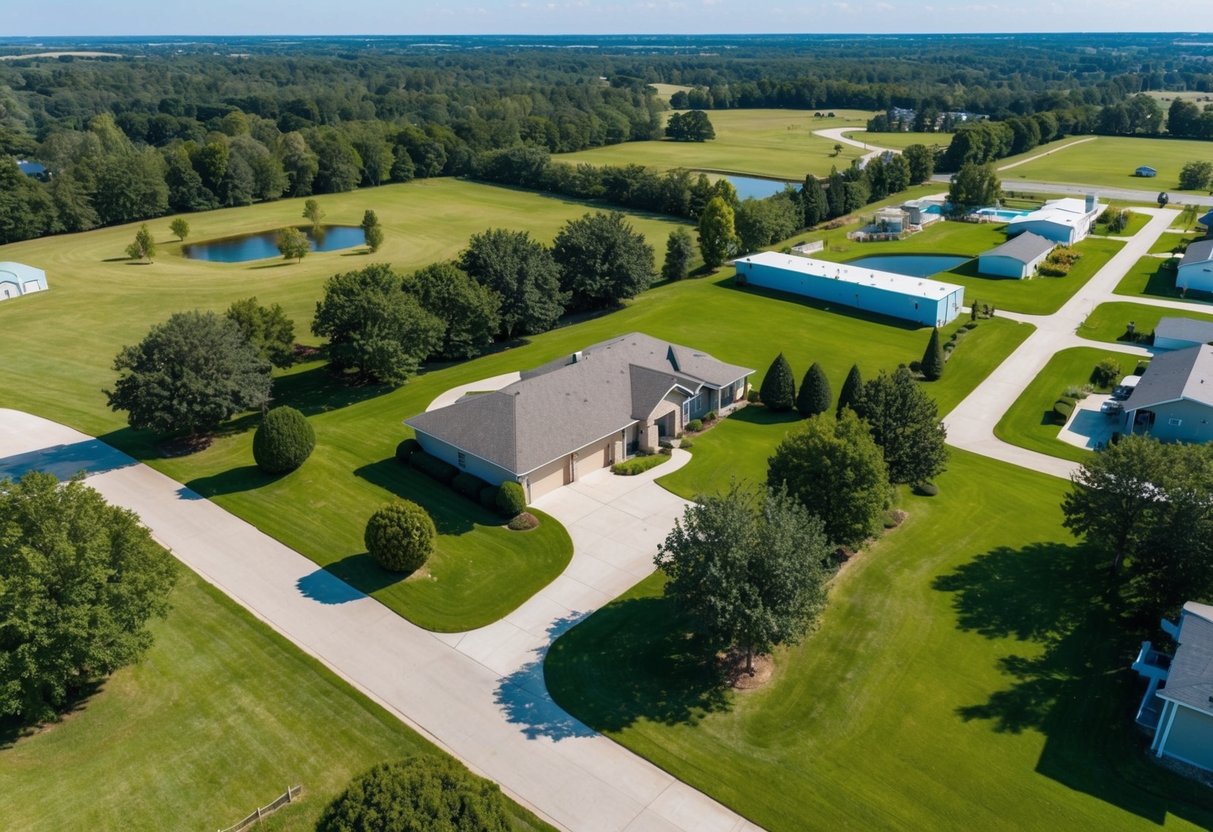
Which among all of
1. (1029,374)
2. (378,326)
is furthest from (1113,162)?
A: (378,326)

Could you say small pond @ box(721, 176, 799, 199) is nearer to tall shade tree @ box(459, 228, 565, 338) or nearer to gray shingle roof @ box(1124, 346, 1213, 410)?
tall shade tree @ box(459, 228, 565, 338)

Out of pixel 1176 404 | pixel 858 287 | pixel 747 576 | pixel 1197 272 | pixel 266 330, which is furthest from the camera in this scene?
pixel 1197 272

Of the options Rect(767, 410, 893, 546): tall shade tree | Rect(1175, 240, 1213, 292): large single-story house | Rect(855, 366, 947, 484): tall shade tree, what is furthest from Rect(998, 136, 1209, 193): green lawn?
Rect(767, 410, 893, 546): tall shade tree

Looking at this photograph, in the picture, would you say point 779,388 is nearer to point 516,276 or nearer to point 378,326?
point 516,276

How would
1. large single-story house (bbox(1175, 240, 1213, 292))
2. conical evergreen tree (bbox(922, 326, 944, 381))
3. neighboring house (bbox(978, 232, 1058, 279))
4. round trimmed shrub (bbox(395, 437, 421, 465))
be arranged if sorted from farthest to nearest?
neighboring house (bbox(978, 232, 1058, 279)) → large single-story house (bbox(1175, 240, 1213, 292)) → conical evergreen tree (bbox(922, 326, 944, 381)) → round trimmed shrub (bbox(395, 437, 421, 465))

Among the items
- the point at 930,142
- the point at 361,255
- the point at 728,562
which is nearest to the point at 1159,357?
the point at 728,562

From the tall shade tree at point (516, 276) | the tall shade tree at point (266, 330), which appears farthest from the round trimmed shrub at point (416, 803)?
the tall shade tree at point (516, 276)
